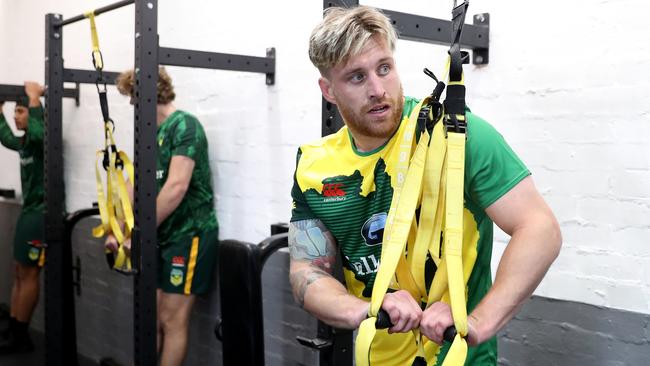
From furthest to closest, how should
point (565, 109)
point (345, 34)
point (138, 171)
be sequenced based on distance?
point (138, 171) → point (565, 109) → point (345, 34)

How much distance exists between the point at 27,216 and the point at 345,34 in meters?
3.81

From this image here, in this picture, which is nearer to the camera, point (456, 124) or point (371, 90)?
point (456, 124)

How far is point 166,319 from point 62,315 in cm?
61

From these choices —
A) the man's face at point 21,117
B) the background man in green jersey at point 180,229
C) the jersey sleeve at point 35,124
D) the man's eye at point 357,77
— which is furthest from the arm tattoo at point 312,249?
the man's face at point 21,117

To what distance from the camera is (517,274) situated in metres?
1.35

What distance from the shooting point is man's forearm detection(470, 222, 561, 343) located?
1.33 metres

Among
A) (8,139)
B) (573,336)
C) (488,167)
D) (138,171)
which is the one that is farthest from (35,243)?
(488,167)

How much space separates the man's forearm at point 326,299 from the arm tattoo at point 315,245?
0.02 metres

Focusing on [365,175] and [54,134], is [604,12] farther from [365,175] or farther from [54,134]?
[54,134]

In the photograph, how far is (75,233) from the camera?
4945 mm

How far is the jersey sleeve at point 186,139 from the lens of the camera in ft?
10.7

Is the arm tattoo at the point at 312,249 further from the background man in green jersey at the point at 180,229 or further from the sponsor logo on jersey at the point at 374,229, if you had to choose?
the background man in green jersey at the point at 180,229

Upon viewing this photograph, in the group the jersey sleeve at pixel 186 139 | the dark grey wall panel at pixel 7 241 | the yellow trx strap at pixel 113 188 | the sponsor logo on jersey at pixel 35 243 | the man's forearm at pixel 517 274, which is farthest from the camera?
the dark grey wall panel at pixel 7 241

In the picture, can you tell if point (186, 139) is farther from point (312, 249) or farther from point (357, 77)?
point (357, 77)
